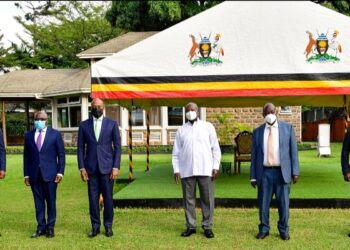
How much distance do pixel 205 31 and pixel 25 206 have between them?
15.3ft

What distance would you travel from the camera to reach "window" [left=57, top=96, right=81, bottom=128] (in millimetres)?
26297

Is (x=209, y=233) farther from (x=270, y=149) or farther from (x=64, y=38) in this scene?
(x=64, y=38)

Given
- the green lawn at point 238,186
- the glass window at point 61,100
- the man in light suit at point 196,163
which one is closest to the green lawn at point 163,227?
the green lawn at point 238,186

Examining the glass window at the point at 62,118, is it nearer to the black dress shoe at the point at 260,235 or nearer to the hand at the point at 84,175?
the hand at the point at 84,175

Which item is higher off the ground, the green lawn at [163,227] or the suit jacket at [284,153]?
the suit jacket at [284,153]

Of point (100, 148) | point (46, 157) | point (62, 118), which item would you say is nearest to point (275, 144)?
point (100, 148)

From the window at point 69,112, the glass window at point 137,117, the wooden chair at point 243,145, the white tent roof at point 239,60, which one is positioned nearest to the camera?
the white tent roof at point 239,60

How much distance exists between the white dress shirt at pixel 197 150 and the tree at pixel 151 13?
2143 cm

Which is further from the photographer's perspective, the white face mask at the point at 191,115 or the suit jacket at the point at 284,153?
the white face mask at the point at 191,115

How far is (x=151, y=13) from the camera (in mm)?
28125

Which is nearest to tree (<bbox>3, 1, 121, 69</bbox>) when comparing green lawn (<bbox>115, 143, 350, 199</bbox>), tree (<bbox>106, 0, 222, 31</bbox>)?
tree (<bbox>106, 0, 222, 31</bbox>)

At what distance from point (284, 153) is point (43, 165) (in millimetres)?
3151

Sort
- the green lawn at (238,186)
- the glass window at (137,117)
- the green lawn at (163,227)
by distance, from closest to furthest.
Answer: the green lawn at (163,227) < the green lawn at (238,186) < the glass window at (137,117)

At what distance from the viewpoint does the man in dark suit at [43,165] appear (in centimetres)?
668
